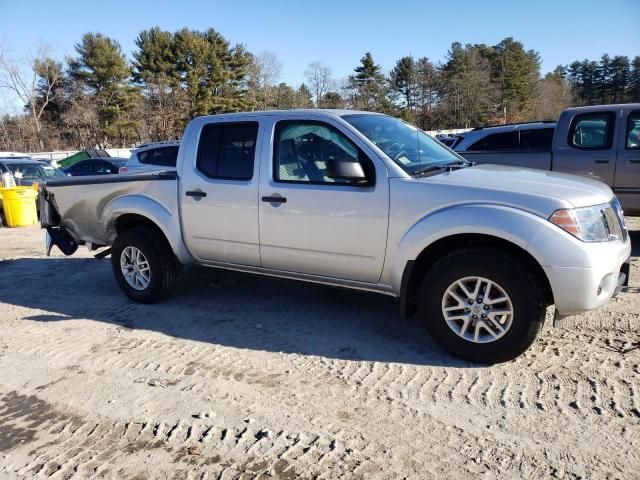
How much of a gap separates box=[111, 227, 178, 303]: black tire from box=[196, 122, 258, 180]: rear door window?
0.96 m

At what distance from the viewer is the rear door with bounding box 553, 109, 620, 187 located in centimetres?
736

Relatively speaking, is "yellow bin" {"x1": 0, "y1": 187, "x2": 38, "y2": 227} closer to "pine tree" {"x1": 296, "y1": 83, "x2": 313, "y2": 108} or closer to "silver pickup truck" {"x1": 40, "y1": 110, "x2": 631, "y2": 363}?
"silver pickup truck" {"x1": 40, "y1": 110, "x2": 631, "y2": 363}

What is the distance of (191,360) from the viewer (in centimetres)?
409

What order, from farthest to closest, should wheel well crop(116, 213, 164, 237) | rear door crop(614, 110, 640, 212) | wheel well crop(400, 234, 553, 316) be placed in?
rear door crop(614, 110, 640, 212), wheel well crop(116, 213, 164, 237), wheel well crop(400, 234, 553, 316)

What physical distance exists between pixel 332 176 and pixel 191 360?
1839mm

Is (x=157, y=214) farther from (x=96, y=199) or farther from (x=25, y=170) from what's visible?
(x=25, y=170)

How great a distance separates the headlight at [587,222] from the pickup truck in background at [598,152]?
4.12 meters

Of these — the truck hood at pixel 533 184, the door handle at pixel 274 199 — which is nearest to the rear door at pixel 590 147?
the truck hood at pixel 533 184

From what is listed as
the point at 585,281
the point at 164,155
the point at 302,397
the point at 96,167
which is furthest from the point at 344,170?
the point at 96,167

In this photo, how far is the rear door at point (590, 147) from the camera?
24.2ft

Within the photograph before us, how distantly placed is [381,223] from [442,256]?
544 millimetres

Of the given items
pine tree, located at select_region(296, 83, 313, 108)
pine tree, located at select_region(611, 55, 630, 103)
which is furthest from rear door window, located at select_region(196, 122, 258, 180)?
pine tree, located at select_region(611, 55, 630, 103)

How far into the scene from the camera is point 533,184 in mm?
3789

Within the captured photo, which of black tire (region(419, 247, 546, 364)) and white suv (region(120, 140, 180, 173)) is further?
white suv (region(120, 140, 180, 173))
